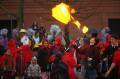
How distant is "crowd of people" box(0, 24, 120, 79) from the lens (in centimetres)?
1474

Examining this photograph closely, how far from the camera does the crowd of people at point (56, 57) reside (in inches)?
580

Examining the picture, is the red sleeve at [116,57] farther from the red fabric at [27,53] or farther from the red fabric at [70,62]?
the red fabric at [27,53]

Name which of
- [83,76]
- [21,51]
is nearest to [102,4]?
[21,51]

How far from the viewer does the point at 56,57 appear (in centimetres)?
1518

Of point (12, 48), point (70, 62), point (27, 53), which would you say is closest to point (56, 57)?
point (70, 62)

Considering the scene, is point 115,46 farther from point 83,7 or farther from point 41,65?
point 83,7

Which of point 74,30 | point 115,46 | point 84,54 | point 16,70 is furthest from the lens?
point 74,30

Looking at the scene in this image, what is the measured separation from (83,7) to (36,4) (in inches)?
100

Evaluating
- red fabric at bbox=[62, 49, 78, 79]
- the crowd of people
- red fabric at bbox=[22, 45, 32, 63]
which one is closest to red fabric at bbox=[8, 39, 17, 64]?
the crowd of people

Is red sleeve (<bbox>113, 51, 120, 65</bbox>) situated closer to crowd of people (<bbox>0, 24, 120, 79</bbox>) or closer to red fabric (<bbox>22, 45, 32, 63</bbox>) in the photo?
crowd of people (<bbox>0, 24, 120, 79</bbox>)

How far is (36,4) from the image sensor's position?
90.2 feet

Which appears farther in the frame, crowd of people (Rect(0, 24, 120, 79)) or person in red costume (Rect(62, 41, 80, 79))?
person in red costume (Rect(62, 41, 80, 79))

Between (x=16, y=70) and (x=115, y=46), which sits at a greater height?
(x=115, y=46)

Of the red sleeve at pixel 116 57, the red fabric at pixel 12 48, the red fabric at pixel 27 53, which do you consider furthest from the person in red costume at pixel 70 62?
the red fabric at pixel 12 48
